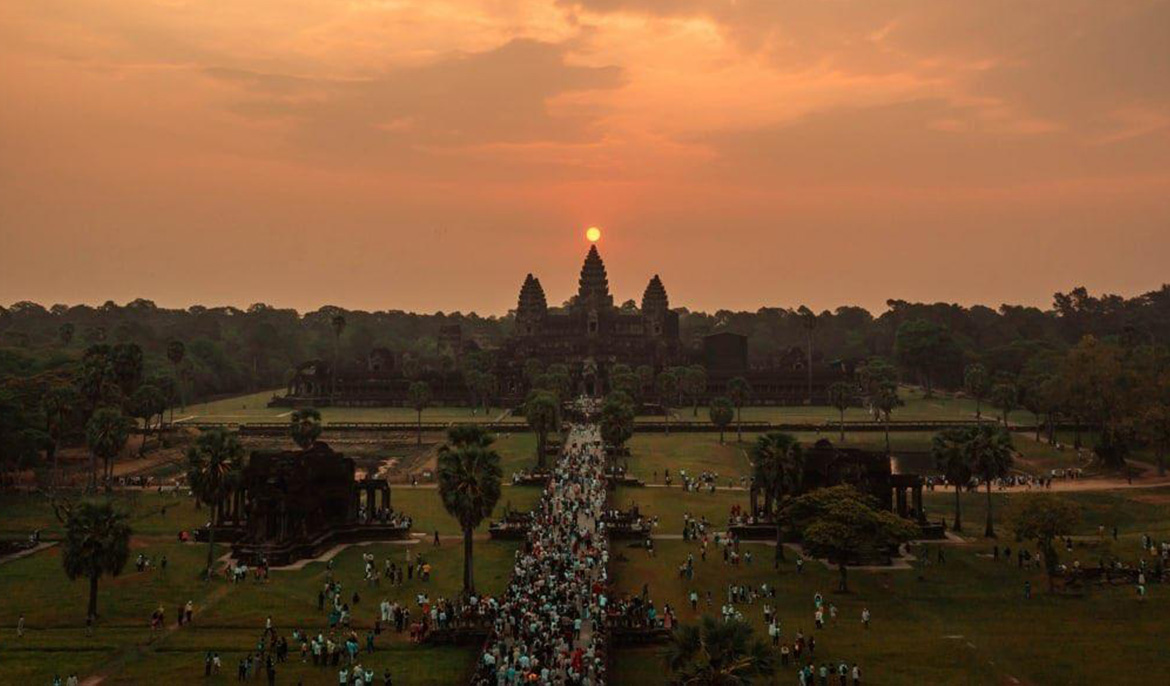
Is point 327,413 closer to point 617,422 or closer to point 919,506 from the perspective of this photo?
point 617,422

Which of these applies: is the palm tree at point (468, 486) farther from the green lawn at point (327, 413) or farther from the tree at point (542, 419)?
the green lawn at point (327, 413)

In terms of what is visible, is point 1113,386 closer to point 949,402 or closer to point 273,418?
point 949,402

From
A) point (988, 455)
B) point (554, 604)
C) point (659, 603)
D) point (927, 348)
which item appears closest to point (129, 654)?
point (554, 604)

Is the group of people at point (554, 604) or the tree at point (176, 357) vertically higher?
the tree at point (176, 357)

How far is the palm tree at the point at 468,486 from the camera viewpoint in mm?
49344

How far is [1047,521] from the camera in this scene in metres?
51.3

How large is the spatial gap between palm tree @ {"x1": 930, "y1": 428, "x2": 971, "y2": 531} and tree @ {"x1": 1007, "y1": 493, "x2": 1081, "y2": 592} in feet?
39.2

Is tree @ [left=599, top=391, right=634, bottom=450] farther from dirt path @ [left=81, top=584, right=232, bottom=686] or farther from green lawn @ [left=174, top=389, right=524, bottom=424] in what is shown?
green lawn @ [left=174, top=389, right=524, bottom=424]

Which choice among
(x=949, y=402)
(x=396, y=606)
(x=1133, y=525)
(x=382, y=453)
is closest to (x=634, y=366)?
(x=949, y=402)

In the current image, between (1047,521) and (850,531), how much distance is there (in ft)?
32.6

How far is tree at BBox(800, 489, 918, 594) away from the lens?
5184cm

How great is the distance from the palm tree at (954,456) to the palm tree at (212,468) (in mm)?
43902

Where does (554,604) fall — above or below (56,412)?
below

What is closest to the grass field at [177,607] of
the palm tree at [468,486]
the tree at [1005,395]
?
the palm tree at [468,486]
